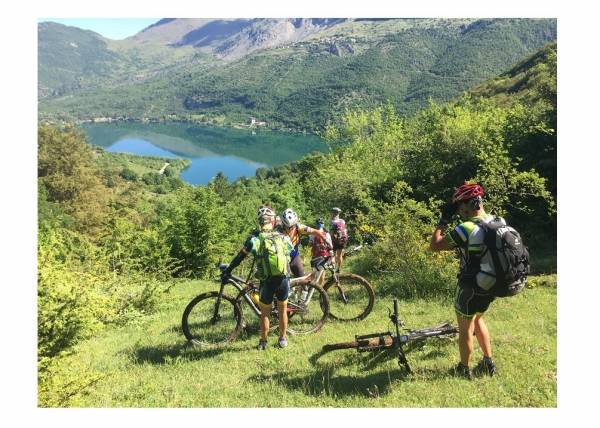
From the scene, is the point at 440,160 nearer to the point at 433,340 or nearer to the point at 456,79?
the point at 433,340

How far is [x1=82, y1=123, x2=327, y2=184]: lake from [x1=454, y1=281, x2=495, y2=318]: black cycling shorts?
95.4m

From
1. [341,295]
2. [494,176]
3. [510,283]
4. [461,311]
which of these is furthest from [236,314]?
[494,176]

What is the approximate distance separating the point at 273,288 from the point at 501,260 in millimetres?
3072

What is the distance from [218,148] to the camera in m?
155

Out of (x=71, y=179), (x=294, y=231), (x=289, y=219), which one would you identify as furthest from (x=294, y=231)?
(x=71, y=179)

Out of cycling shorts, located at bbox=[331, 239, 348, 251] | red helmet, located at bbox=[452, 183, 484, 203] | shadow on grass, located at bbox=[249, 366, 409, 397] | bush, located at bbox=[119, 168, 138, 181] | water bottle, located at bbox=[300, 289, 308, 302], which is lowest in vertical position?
shadow on grass, located at bbox=[249, 366, 409, 397]

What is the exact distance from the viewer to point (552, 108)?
16344 millimetres

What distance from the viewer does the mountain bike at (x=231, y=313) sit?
6492mm

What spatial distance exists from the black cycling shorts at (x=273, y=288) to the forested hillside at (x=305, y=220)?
8.04 ft

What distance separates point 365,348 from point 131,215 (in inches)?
989

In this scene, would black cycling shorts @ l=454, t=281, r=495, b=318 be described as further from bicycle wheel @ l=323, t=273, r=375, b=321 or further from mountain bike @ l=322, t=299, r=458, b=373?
bicycle wheel @ l=323, t=273, r=375, b=321

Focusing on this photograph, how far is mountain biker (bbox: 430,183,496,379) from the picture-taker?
4.41m

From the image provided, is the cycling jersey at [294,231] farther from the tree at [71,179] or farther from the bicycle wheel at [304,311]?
the tree at [71,179]

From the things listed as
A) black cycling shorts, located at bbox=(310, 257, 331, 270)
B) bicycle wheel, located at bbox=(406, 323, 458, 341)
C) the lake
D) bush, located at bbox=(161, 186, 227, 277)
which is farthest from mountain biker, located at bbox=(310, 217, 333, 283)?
the lake
